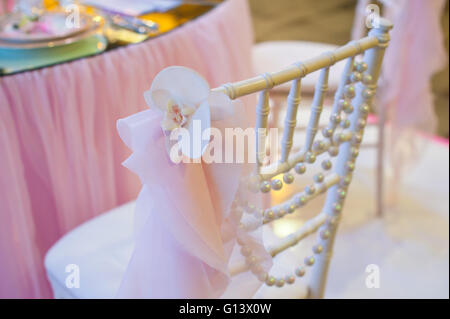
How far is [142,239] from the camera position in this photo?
0.65 metres

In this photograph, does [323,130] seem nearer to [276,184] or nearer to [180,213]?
[276,184]

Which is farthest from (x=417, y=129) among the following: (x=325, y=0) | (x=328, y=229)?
Result: (x=325, y=0)

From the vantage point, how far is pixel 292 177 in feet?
2.24

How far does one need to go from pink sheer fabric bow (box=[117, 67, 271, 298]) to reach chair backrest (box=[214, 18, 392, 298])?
5 cm

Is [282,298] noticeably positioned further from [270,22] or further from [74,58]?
[270,22]

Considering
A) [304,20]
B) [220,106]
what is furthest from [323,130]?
[304,20]

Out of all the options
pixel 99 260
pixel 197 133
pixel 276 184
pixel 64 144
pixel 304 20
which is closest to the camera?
pixel 197 133

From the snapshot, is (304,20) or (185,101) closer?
(185,101)

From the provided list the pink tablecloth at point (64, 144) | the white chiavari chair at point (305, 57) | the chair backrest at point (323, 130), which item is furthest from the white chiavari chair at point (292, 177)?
the white chiavari chair at point (305, 57)

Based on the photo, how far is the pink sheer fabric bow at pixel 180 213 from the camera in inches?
20.5

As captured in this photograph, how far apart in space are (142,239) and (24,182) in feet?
1.62

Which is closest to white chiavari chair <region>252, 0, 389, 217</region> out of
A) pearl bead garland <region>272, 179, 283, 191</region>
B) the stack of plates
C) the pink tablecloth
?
the pink tablecloth

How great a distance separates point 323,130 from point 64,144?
61cm

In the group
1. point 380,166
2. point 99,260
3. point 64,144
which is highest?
point 64,144
